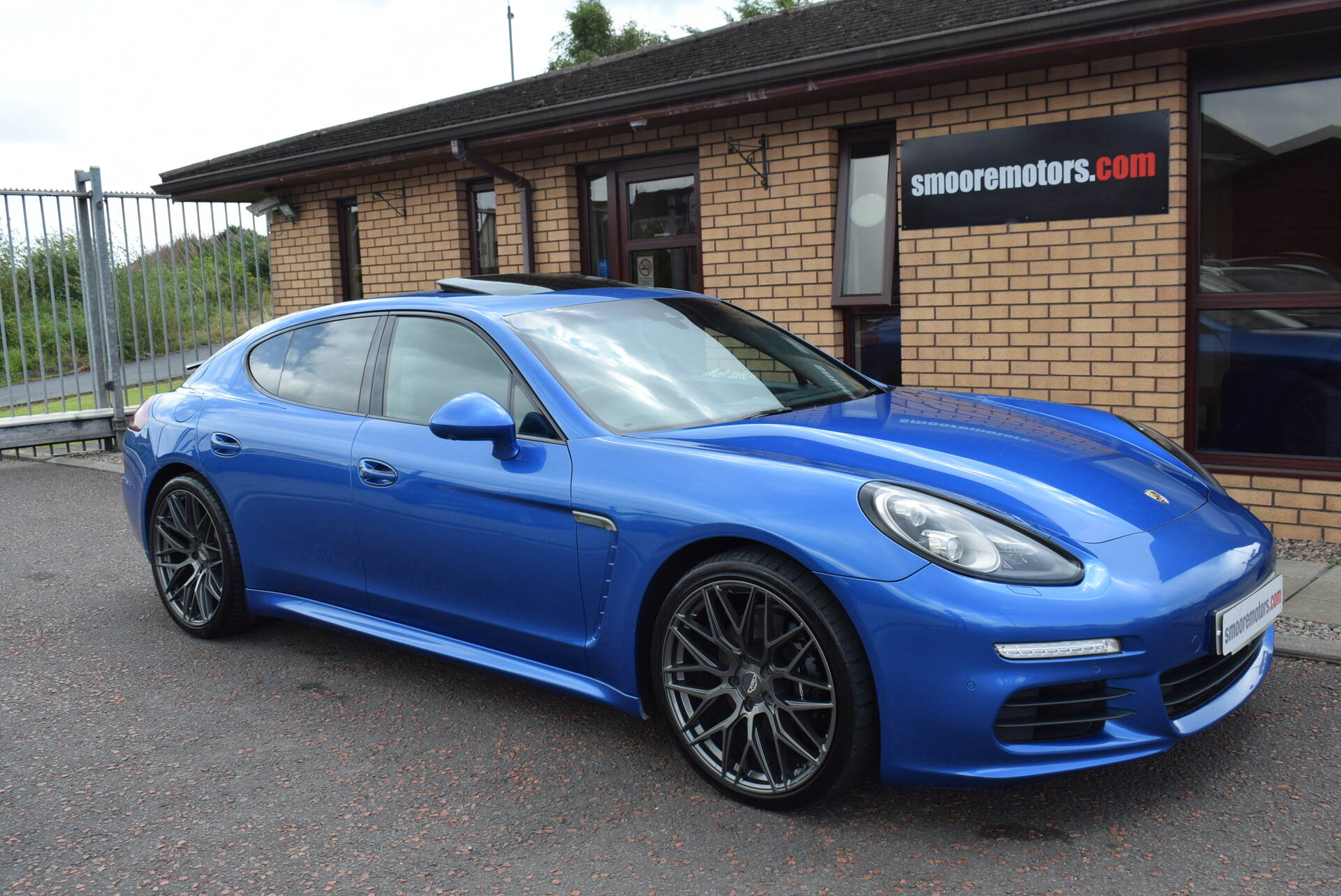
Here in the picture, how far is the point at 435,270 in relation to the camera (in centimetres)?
1040

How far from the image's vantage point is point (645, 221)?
8938mm

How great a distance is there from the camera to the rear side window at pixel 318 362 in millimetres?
4334

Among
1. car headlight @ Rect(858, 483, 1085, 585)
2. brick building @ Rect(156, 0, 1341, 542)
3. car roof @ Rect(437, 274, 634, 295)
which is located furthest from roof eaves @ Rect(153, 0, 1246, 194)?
car headlight @ Rect(858, 483, 1085, 585)

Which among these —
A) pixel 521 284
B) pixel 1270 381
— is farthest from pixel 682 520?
pixel 1270 381

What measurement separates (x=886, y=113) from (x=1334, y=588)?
3896 mm

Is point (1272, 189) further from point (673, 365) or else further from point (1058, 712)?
point (1058, 712)

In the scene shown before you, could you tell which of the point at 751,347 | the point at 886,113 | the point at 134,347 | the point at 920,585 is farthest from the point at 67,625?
the point at 134,347

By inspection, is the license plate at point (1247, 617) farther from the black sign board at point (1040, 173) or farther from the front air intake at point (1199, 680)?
the black sign board at point (1040, 173)

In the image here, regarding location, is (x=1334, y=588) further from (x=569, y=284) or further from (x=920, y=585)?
(x=569, y=284)

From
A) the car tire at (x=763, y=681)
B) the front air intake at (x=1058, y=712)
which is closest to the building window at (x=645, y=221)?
the car tire at (x=763, y=681)

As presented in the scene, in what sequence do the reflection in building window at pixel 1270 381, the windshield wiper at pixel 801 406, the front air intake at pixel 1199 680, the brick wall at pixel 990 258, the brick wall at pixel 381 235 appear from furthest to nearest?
the brick wall at pixel 381 235, the brick wall at pixel 990 258, the reflection in building window at pixel 1270 381, the windshield wiper at pixel 801 406, the front air intake at pixel 1199 680

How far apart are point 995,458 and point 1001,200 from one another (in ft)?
13.2

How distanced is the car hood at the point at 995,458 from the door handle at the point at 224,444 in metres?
1.99

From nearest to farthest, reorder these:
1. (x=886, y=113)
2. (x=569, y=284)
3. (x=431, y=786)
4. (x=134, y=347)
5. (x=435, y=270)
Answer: (x=431, y=786), (x=569, y=284), (x=886, y=113), (x=435, y=270), (x=134, y=347)
